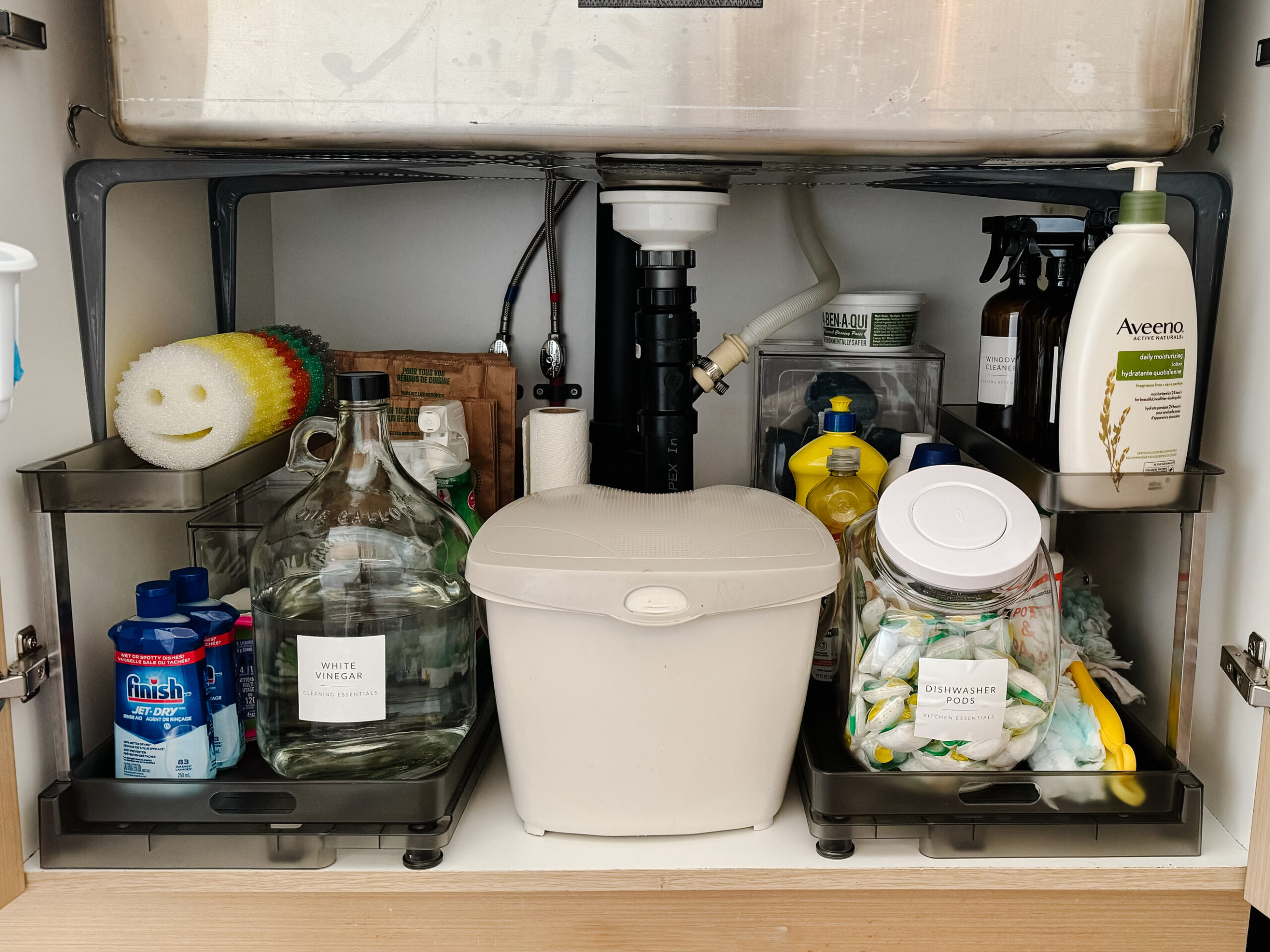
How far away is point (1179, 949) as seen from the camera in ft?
2.97

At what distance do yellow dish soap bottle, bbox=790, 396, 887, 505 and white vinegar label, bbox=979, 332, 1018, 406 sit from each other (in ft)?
0.44

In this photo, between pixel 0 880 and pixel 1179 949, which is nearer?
pixel 0 880

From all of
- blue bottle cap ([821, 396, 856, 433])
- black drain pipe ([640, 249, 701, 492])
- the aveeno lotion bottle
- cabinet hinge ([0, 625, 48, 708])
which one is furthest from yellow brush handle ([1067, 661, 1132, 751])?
cabinet hinge ([0, 625, 48, 708])

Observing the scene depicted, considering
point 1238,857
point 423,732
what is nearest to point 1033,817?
point 1238,857

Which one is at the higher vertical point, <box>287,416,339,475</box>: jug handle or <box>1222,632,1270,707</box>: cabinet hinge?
<box>287,416,339,475</box>: jug handle

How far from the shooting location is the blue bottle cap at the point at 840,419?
107cm

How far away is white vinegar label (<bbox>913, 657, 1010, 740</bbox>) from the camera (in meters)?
0.81

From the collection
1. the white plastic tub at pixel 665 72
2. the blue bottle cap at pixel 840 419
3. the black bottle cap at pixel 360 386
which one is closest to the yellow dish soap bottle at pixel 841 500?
the blue bottle cap at pixel 840 419

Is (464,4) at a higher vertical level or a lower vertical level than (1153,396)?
higher

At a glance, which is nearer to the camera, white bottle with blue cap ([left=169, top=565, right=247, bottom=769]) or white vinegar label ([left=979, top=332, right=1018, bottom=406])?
white bottle with blue cap ([left=169, top=565, right=247, bottom=769])

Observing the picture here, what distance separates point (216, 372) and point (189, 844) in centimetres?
39

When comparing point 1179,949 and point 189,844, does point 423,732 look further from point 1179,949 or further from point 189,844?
point 1179,949

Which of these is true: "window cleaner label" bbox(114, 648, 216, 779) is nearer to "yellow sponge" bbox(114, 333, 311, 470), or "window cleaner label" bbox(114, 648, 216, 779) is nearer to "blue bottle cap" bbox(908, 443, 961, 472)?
"yellow sponge" bbox(114, 333, 311, 470)

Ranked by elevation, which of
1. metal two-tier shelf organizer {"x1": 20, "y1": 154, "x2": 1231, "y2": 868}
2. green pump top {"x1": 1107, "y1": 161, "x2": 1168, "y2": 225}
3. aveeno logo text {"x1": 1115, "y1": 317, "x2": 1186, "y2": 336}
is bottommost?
metal two-tier shelf organizer {"x1": 20, "y1": 154, "x2": 1231, "y2": 868}
